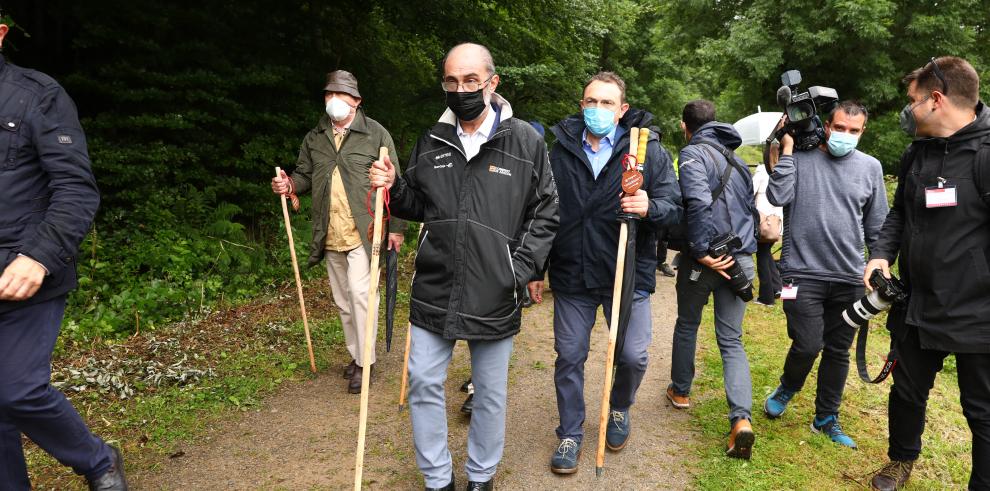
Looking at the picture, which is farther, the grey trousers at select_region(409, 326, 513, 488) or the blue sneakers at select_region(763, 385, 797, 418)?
the blue sneakers at select_region(763, 385, 797, 418)

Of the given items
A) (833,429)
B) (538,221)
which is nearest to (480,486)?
Answer: (538,221)

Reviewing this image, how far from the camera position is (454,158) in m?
3.40

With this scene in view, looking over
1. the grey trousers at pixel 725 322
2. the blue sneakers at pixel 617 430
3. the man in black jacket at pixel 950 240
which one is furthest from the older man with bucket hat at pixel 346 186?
the man in black jacket at pixel 950 240

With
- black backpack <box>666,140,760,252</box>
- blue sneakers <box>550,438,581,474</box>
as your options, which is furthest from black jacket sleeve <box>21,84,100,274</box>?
black backpack <box>666,140,760,252</box>

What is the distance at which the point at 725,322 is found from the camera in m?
4.38

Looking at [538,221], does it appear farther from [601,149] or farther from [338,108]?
[338,108]

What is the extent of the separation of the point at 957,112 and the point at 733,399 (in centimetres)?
206

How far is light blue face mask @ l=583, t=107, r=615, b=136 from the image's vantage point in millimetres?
3787

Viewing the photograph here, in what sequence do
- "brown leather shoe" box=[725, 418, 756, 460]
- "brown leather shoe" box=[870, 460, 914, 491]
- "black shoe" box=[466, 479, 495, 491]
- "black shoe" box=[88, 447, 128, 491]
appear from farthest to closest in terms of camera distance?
"brown leather shoe" box=[725, 418, 756, 460] → "brown leather shoe" box=[870, 460, 914, 491] → "black shoe" box=[466, 479, 495, 491] → "black shoe" box=[88, 447, 128, 491]

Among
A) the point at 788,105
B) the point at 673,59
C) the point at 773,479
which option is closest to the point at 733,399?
the point at 773,479

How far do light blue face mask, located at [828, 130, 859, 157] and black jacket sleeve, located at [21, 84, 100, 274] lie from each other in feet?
13.9

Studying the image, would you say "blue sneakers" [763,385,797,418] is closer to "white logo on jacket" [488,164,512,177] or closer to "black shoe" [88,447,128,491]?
"white logo on jacket" [488,164,512,177]

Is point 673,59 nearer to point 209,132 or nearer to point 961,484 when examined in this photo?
point 209,132

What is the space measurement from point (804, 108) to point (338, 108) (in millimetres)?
3241
